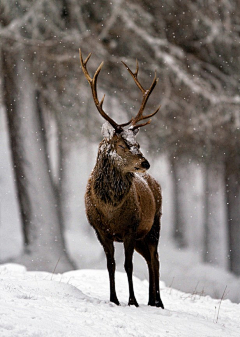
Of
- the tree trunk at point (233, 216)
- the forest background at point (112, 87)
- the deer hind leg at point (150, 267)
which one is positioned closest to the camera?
the deer hind leg at point (150, 267)

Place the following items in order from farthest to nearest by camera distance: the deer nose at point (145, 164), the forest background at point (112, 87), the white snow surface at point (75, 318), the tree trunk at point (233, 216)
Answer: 1. the tree trunk at point (233, 216)
2. the forest background at point (112, 87)
3. the deer nose at point (145, 164)
4. the white snow surface at point (75, 318)

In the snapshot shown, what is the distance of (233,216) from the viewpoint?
58.7ft

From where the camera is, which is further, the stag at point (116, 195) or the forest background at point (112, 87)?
the forest background at point (112, 87)

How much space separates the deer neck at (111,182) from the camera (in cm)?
708

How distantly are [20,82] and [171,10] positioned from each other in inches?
183

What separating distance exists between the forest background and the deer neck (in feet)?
20.1

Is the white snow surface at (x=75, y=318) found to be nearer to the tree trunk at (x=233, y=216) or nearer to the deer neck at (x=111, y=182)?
the deer neck at (x=111, y=182)

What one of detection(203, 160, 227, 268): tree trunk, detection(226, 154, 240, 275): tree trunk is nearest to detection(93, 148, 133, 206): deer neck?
detection(226, 154, 240, 275): tree trunk

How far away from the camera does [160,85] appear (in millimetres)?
15750

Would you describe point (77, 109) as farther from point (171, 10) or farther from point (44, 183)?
point (171, 10)

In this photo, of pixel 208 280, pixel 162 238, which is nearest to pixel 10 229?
pixel 162 238

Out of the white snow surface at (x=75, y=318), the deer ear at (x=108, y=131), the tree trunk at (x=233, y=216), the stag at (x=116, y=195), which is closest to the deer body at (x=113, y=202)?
the stag at (x=116, y=195)

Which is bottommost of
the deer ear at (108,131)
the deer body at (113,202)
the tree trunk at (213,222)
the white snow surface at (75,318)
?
the tree trunk at (213,222)

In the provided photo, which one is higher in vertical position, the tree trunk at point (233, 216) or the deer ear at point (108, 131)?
the deer ear at point (108, 131)
